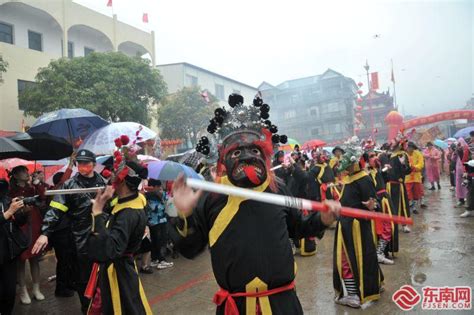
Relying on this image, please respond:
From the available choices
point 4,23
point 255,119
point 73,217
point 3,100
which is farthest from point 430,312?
point 4,23

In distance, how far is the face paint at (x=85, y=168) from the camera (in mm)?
4496

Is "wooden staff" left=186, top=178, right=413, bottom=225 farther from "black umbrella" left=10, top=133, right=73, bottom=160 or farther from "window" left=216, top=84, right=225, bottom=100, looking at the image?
"window" left=216, top=84, right=225, bottom=100

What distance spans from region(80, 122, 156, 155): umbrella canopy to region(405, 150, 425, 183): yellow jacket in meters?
7.42

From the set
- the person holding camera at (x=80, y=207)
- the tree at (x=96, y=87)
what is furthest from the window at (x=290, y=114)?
the person holding camera at (x=80, y=207)

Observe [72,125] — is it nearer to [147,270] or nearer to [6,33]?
[147,270]

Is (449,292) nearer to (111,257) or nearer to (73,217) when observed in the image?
(111,257)

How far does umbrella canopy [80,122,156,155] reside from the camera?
648 cm

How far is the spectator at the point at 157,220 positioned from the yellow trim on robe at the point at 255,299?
5.01m

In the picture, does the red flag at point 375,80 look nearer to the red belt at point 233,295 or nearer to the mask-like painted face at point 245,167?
the mask-like painted face at point 245,167

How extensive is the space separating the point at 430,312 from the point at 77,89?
15.3 meters

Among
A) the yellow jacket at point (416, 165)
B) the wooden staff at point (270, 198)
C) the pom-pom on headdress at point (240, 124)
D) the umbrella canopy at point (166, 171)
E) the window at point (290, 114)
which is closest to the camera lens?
the wooden staff at point (270, 198)

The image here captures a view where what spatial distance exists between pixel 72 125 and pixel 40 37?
15.5m

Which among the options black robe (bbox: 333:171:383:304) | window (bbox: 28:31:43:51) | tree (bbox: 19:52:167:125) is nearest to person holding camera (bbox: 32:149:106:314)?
black robe (bbox: 333:171:383:304)

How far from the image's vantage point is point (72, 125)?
7145mm
